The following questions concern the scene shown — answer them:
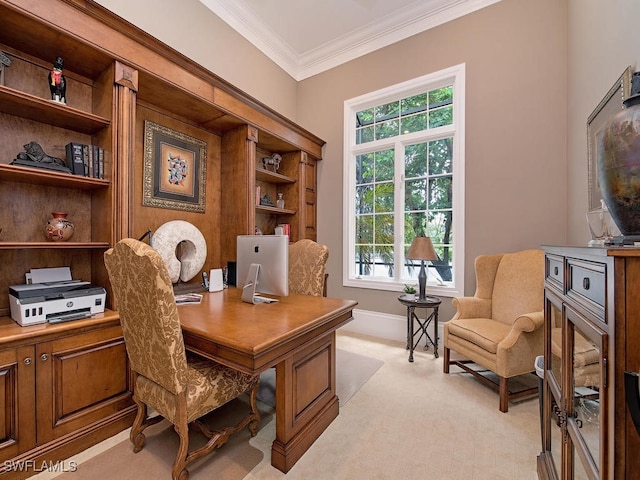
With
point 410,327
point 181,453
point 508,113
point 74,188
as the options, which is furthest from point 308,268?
point 508,113

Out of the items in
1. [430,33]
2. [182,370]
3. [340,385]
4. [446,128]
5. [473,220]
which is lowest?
[340,385]

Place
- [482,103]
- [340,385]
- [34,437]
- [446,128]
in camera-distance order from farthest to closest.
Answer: [446,128] < [482,103] < [340,385] < [34,437]

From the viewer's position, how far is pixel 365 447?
1.67 metres

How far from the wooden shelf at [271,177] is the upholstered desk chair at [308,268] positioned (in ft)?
3.86

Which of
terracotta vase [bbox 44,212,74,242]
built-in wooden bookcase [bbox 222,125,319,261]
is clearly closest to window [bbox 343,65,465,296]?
built-in wooden bookcase [bbox 222,125,319,261]

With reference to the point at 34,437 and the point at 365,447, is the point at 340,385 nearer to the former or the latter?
the point at 365,447

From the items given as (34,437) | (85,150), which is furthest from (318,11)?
(34,437)

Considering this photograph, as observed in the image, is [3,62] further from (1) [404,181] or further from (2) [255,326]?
(1) [404,181]

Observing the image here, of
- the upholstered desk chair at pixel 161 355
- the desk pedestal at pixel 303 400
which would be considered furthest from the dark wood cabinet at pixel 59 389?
the desk pedestal at pixel 303 400

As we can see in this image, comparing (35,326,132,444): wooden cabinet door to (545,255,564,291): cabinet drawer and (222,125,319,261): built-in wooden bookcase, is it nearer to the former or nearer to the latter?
(222,125,319,261): built-in wooden bookcase

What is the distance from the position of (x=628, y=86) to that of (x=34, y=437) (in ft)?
11.2

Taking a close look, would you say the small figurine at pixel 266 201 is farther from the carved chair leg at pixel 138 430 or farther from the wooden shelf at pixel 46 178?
the carved chair leg at pixel 138 430

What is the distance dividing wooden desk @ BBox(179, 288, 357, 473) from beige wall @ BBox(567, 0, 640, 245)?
1.99 meters

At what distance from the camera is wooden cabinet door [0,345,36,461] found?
1.42 meters
